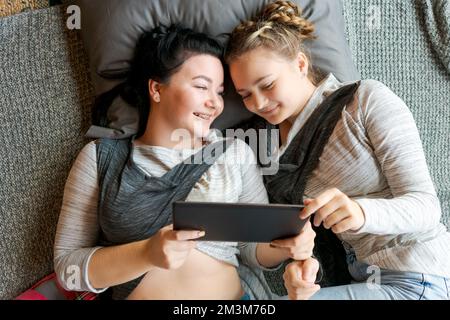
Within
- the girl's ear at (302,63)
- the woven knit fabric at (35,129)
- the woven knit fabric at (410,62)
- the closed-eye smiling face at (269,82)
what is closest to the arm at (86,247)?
the woven knit fabric at (35,129)

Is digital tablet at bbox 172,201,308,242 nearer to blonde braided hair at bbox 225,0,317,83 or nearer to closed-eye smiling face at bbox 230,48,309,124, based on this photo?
closed-eye smiling face at bbox 230,48,309,124

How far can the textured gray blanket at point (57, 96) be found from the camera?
1.29 meters

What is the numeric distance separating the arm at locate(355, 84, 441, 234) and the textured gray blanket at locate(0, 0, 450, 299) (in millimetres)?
275

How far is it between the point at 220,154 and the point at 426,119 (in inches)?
23.8

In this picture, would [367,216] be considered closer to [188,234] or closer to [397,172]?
[397,172]

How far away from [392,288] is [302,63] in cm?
58

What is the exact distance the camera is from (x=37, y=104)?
4.33 ft

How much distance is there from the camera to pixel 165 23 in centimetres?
126

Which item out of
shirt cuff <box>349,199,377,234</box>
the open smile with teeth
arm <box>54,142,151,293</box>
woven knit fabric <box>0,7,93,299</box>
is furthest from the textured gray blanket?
shirt cuff <box>349,199,377,234</box>

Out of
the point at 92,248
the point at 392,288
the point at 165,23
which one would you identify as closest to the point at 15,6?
the point at 165,23

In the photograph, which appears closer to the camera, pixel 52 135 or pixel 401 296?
pixel 401 296
